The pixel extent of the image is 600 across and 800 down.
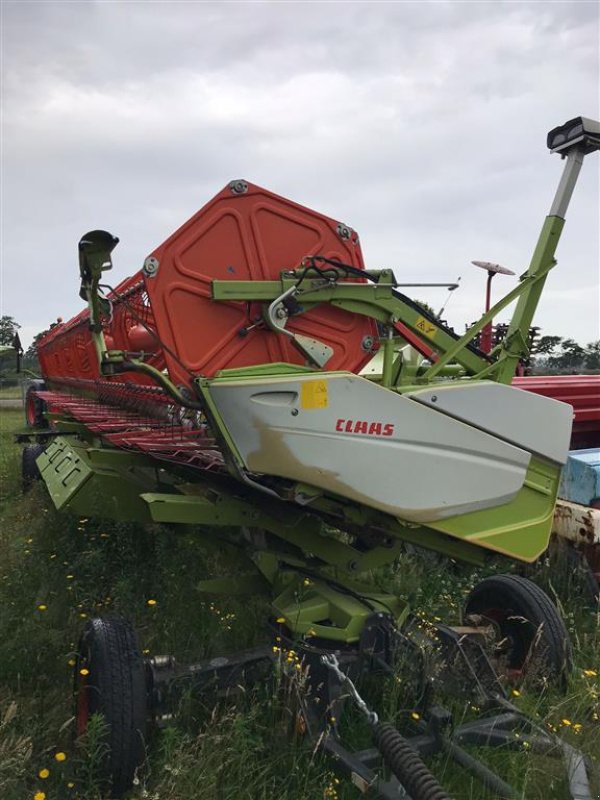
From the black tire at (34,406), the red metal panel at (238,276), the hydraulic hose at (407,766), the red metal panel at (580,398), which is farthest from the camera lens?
the black tire at (34,406)

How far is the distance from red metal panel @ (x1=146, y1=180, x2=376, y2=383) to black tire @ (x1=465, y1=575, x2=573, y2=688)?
1.44 meters

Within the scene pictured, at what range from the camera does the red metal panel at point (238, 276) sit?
258 centimetres

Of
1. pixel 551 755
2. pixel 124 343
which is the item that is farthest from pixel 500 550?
pixel 124 343

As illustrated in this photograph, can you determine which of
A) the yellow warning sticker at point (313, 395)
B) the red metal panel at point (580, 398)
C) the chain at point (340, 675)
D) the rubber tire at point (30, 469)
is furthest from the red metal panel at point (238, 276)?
the rubber tire at point (30, 469)

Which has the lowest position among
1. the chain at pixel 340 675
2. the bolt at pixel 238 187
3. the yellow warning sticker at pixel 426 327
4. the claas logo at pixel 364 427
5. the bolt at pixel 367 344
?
the chain at pixel 340 675

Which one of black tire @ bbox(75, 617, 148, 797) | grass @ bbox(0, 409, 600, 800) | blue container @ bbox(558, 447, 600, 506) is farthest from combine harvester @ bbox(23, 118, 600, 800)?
blue container @ bbox(558, 447, 600, 506)

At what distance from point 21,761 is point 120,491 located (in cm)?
166

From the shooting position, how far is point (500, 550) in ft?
9.18

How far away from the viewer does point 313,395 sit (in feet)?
7.83

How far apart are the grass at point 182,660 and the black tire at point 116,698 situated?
0.22ft

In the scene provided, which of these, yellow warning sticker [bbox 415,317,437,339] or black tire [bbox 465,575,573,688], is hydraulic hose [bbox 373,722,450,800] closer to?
black tire [bbox 465,575,573,688]

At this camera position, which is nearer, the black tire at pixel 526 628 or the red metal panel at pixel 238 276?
the red metal panel at pixel 238 276

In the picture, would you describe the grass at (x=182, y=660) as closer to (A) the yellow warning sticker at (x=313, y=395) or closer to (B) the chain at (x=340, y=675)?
(B) the chain at (x=340, y=675)

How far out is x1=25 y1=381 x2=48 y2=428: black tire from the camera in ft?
38.5
